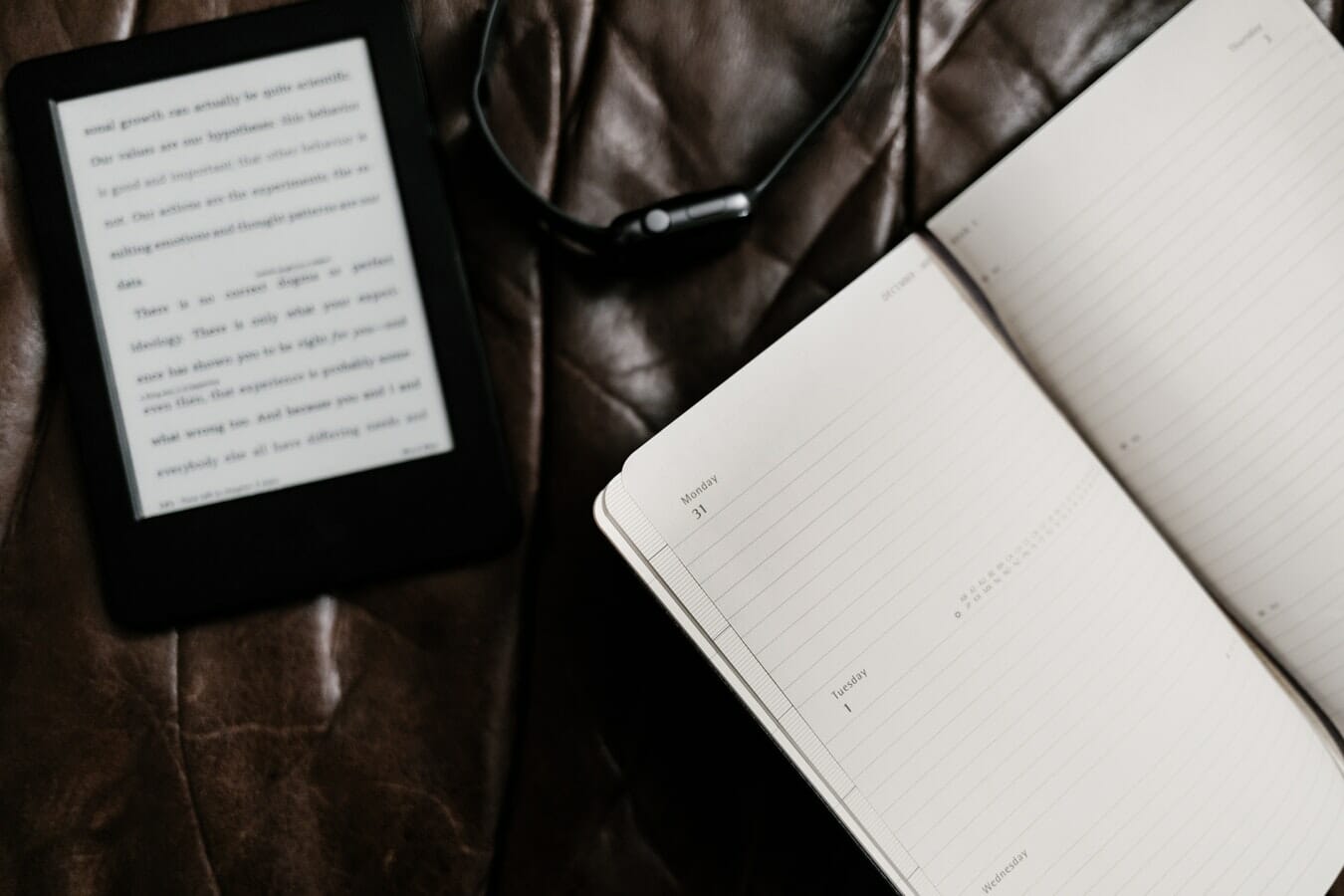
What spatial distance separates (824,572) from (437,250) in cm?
26

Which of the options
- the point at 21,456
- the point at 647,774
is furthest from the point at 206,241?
the point at 647,774

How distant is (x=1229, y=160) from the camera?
560mm

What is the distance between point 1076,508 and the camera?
0.54 meters

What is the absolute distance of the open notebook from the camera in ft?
1.62

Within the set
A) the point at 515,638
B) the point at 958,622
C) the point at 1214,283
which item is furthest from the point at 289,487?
the point at 1214,283

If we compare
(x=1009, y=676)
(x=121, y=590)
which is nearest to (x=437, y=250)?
(x=121, y=590)

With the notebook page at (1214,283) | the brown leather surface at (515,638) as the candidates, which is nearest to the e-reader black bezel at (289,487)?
the brown leather surface at (515,638)

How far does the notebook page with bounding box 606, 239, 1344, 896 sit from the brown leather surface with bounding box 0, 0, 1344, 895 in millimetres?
70

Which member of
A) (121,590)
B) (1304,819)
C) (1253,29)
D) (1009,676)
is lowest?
(1304,819)

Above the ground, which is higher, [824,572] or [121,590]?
[121,590]

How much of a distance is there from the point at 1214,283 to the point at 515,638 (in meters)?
0.40

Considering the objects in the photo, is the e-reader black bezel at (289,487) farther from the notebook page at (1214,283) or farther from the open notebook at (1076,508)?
the notebook page at (1214,283)

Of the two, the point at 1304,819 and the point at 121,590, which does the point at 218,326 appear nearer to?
the point at 121,590

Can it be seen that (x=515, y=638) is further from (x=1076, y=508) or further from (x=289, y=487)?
(x=1076, y=508)
